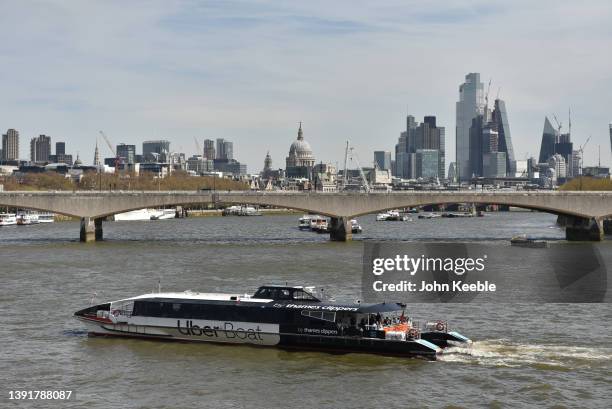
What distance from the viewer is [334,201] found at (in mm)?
97812

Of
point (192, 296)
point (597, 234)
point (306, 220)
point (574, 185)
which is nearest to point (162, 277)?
point (192, 296)

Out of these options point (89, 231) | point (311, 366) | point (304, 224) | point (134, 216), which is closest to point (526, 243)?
point (89, 231)

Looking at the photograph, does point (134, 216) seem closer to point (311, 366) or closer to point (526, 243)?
point (526, 243)

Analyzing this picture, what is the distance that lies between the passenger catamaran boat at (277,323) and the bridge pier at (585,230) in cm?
6180

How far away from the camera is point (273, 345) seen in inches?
1441

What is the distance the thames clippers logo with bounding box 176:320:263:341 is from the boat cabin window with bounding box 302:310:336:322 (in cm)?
194

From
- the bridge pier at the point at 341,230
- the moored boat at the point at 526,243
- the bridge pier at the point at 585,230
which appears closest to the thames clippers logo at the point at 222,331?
the moored boat at the point at 526,243

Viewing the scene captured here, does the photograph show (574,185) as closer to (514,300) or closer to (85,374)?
(514,300)

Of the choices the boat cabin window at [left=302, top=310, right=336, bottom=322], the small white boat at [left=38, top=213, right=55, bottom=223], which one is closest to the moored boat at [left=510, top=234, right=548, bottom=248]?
the boat cabin window at [left=302, top=310, right=336, bottom=322]

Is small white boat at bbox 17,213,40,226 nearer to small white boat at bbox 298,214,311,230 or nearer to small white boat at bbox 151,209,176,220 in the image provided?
small white boat at bbox 151,209,176,220

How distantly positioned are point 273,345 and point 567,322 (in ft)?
43.7

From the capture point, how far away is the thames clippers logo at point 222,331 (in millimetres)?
36781

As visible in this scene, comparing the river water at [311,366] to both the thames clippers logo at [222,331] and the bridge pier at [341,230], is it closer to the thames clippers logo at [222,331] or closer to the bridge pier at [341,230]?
the thames clippers logo at [222,331]

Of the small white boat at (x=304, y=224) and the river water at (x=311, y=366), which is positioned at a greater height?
the small white boat at (x=304, y=224)
